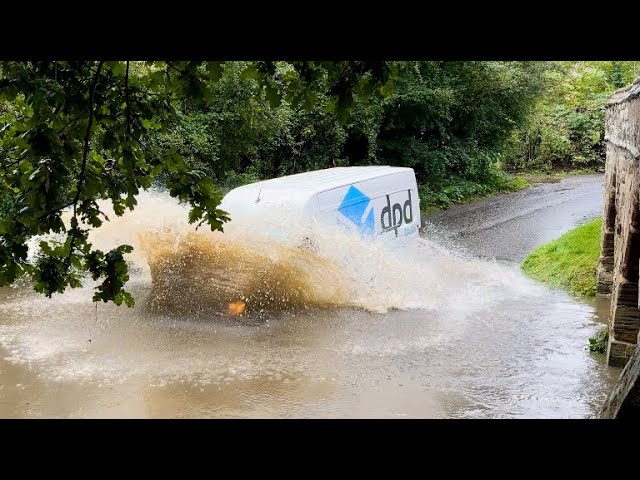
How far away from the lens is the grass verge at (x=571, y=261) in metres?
13.7

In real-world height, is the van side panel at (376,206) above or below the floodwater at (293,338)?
above

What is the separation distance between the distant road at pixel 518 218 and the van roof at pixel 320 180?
4.57 m

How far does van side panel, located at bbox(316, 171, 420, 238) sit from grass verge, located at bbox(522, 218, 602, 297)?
2958 millimetres

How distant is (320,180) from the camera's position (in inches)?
504

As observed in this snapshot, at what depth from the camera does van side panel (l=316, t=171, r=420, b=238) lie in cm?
1200

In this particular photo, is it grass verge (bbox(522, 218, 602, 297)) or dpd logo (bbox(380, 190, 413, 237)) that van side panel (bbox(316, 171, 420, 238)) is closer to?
dpd logo (bbox(380, 190, 413, 237))

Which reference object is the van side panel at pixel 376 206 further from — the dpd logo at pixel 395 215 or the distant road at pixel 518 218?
the distant road at pixel 518 218

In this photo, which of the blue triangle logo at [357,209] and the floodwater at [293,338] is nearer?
the floodwater at [293,338]

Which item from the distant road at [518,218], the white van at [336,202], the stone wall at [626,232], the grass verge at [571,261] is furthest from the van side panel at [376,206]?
the stone wall at [626,232]

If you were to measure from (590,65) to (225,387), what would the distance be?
116ft

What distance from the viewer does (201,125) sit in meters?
17.3

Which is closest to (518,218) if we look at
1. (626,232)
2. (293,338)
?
(293,338)
